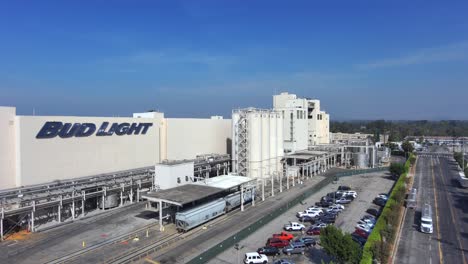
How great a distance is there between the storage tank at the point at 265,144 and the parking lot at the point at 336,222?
951 centimetres

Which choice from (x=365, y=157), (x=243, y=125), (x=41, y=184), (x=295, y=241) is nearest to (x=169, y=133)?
(x=243, y=125)

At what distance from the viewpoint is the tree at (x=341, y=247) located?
22.6m

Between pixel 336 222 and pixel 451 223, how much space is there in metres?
12.1

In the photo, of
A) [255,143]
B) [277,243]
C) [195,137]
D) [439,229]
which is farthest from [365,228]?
[195,137]

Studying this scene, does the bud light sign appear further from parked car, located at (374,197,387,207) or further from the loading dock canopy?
parked car, located at (374,197,387,207)

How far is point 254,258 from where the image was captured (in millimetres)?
25578

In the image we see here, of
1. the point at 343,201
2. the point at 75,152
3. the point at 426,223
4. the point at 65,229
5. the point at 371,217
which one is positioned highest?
the point at 75,152

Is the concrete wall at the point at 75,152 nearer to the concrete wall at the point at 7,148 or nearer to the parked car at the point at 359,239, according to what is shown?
the concrete wall at the point at 7,148

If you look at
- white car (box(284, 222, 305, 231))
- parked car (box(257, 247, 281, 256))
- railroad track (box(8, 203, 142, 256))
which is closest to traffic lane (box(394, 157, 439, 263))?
white car (box(284, 222, 305, 231))

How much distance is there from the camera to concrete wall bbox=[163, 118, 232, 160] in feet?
179

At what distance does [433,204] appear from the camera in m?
43.5

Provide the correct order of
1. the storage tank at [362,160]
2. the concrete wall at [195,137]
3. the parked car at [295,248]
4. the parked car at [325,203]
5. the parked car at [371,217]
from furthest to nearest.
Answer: the storage tank at [362,160]
the concrete wall at [195,137]
the parked car at [325,203]
the parked car at [371,217]
the parked car at [295,248]

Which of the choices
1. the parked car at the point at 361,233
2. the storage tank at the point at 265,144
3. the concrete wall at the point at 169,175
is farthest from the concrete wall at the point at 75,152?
the parked car at the point at 361,233

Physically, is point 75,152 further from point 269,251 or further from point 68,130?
point 269,251
